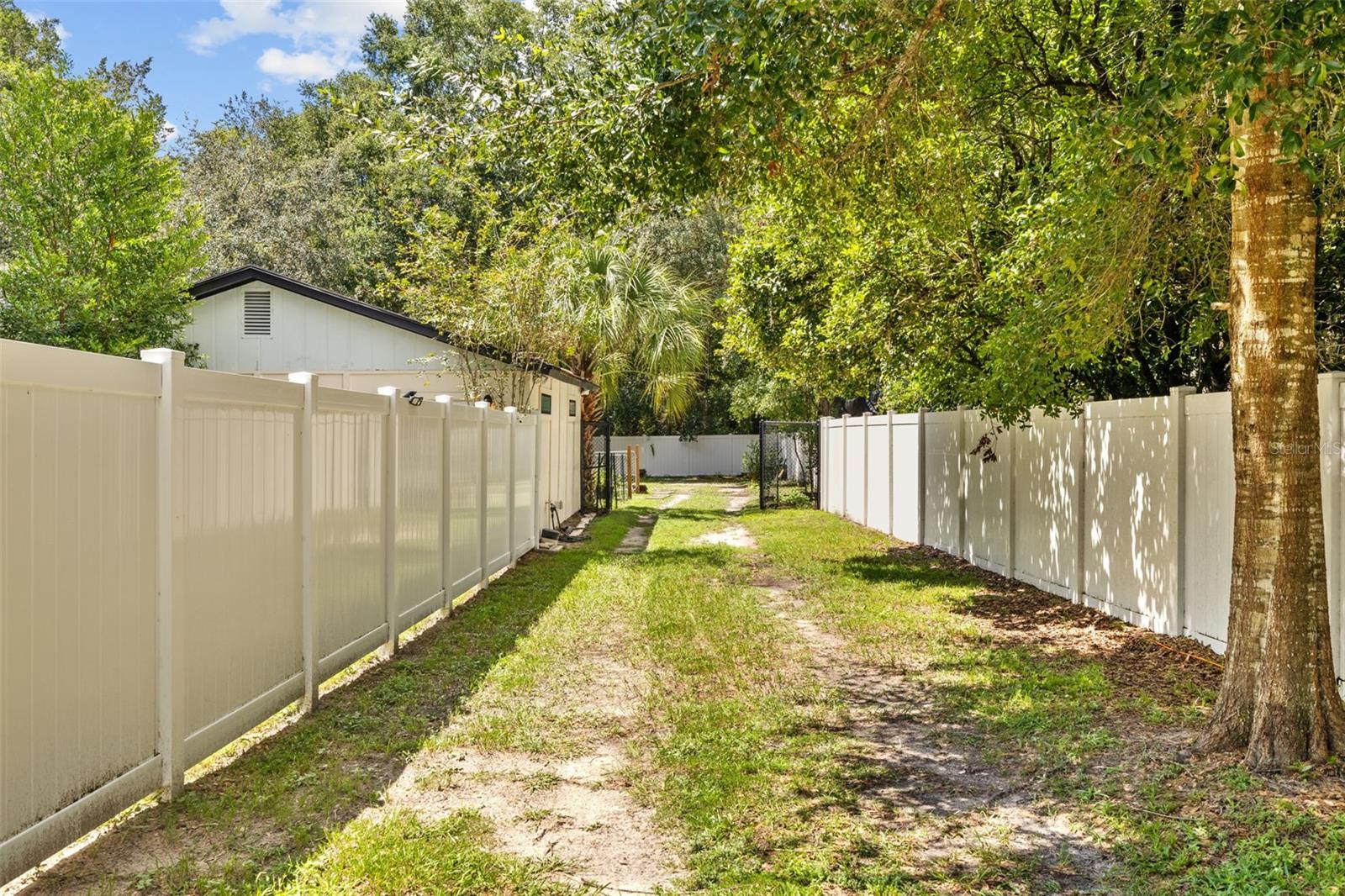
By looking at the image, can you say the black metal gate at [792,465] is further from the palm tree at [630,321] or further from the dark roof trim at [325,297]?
the dark roof trim at [325,297]

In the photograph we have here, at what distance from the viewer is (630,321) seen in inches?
722

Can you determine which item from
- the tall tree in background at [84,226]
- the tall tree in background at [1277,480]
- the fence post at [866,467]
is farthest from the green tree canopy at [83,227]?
the tall tree in background at [1277,480]

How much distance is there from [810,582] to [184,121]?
3146 cm

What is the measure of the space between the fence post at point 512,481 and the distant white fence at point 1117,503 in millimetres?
5000

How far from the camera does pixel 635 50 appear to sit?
5773mm

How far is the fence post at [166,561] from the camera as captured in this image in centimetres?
382

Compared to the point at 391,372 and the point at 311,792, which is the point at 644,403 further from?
the point at 311,792

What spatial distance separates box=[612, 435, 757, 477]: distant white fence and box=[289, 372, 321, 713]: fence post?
31.3 m

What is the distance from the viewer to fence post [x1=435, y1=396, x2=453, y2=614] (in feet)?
25.9

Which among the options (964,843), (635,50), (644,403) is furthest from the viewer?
(644,403)

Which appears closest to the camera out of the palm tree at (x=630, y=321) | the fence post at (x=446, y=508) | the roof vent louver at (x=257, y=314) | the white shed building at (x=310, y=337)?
the fence post at (x=446, y=508)

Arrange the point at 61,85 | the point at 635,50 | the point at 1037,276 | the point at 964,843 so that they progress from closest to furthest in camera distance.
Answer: the point at 964,843
the point at 635,50
the point at 1037,276
the point at 61,85

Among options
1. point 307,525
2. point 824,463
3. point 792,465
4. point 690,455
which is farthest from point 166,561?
point 690,455

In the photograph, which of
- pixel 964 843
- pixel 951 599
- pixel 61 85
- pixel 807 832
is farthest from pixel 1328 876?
pixel 61 85
